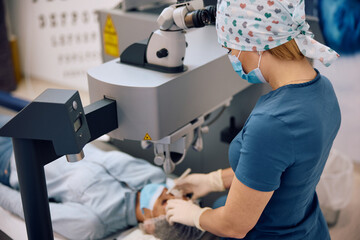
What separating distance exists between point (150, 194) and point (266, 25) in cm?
90

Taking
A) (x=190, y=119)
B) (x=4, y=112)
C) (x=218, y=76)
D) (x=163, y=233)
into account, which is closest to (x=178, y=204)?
(x=163, y=233)

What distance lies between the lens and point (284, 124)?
916mm

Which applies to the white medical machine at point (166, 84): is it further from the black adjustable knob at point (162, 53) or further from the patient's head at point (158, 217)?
the patient's head at point (158, 217)

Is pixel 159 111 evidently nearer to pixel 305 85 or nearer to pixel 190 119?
pixel 190 119

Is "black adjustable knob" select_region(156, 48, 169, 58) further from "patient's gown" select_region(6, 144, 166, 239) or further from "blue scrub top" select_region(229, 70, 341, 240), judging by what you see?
"patient's gown" select_region(6, 144, 166, 239)

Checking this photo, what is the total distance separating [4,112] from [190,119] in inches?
60.8

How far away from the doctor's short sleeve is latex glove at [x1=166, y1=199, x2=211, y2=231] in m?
0.32

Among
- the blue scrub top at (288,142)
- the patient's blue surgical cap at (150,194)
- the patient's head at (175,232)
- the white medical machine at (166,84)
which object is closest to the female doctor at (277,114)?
the blue scrub top at (288,142)

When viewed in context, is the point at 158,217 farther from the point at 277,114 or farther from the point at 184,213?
the point at 277,114

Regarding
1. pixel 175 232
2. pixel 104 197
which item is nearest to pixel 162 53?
pixel 175 232

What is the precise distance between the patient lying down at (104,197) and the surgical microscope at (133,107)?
1.16ft

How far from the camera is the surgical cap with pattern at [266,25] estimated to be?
3.01ft

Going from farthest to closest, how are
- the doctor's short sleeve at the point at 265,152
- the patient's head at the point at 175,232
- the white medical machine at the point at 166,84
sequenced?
the patient's head at the point at 175,232 < the white medical machine at the point at 166,84 < the doctor's short sleeve at the point at 265,152

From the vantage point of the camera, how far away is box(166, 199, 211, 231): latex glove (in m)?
1.22
